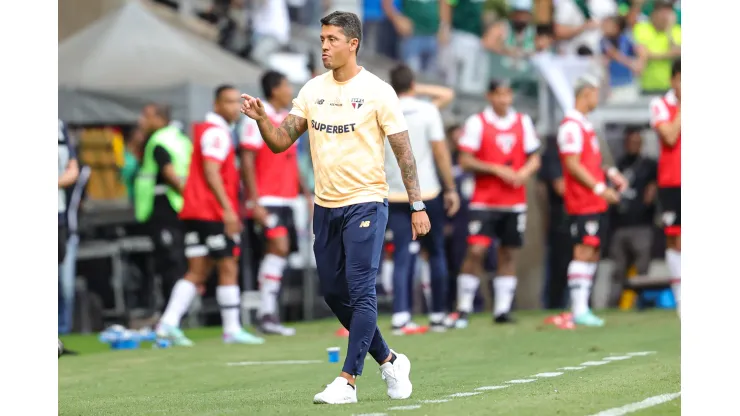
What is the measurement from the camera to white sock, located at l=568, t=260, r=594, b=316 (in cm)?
1523

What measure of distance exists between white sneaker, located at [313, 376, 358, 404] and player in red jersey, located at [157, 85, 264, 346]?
5746 mm

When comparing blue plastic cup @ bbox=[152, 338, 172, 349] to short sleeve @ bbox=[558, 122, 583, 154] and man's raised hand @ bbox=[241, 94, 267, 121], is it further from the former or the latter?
man's raised hand @ bbox=[241, 94, 267, 121]

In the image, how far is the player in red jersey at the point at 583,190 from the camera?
14.9 meters

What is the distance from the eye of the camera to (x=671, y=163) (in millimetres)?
15047

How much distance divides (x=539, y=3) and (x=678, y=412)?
1521 centimetres

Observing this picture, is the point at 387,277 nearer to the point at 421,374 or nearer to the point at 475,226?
the point at 475,226

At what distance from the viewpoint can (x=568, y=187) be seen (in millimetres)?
15250

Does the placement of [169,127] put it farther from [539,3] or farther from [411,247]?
[539,3]

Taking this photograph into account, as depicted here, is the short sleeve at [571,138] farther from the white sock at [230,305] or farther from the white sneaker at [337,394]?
the white sneaker at [337,394]

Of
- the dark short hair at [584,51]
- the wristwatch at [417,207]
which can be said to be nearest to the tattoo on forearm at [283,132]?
the wristwatch at [417,207]

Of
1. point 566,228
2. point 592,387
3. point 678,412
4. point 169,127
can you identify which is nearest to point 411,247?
point 169,127

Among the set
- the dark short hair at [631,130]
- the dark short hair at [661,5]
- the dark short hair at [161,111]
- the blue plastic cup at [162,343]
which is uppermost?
the dark short hair at [661,5]

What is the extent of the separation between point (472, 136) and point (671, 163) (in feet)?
6.39

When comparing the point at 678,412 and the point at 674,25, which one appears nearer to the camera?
the point at 678,412
